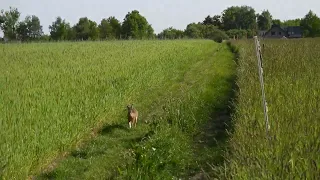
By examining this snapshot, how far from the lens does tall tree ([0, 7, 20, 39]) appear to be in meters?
57.6

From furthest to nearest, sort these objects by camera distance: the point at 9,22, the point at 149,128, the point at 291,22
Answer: the point at 291,22, the point at 9,22, the point at 149,128

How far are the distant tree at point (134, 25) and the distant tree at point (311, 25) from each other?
26820mm

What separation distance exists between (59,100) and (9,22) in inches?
2179

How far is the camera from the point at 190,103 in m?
10.2

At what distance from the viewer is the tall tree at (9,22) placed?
57625mm

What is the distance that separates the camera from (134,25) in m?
64.2

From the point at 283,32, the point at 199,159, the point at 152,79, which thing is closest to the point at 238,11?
the point at 283,32

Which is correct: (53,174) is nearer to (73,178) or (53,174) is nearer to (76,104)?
(73,178)

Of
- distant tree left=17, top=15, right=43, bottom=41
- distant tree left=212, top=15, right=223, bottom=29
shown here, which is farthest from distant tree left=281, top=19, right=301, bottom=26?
distant tree left=17, top=15, right=43, bottom=41

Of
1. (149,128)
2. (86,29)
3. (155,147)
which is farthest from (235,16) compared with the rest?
(155,147)

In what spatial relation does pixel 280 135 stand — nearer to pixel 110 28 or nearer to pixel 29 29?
pixel 110 28

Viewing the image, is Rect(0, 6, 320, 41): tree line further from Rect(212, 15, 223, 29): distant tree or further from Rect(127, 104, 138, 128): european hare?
Rect(127, 104, 138, 128): european hare

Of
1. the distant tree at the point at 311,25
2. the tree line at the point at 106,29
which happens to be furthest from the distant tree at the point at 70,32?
the distant tree at the point at 311,25

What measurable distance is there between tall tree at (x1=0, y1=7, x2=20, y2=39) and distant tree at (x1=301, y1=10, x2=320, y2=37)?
44.9m
